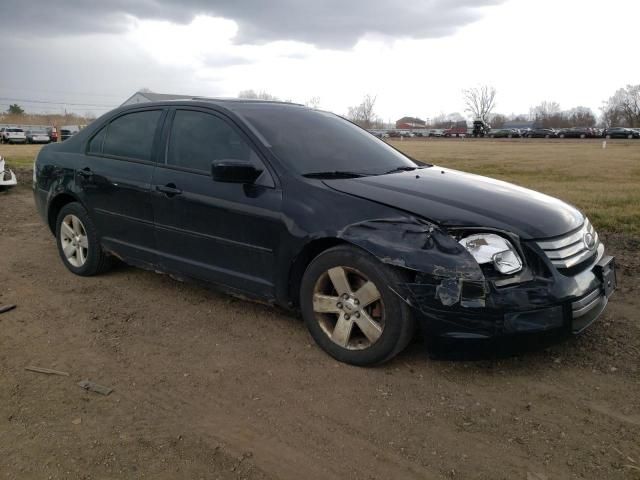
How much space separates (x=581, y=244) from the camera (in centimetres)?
332

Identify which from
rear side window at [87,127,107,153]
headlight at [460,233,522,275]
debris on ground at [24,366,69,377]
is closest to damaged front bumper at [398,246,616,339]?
headlight at [460,233,522,275]

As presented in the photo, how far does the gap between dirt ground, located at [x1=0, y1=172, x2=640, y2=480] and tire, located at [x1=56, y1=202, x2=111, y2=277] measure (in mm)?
816

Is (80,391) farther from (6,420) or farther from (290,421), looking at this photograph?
(290,421)

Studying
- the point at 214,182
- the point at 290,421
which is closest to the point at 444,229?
the point at 290,421

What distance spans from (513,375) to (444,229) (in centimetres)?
97

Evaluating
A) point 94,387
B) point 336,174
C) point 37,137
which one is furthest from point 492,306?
point 37,137

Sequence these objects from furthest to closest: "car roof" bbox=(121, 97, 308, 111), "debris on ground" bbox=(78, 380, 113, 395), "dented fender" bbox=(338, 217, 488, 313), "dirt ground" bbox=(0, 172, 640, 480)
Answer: "car roof" bbox=(121, 97, 308, 111) → "debris on ground" bbox=(78, 380, 113, 395) → "dented fender" bbox=(338, 217, 488, 313) → "dirt ground" bbox=(0, 172, 640, 480)

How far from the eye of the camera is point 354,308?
320cm

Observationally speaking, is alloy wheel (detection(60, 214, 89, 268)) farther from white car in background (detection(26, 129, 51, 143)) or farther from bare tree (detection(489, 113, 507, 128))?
bare tree (detection(489, 113, 507, 128))

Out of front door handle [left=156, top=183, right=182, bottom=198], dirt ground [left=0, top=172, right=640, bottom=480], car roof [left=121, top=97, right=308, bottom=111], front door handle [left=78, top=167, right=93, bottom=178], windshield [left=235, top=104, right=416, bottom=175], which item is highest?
car roof [left=121, top=97, right=308, bottom=111]

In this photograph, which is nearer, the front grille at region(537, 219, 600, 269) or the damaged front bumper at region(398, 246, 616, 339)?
the damaged front bumper at region(398, 246, 616, 339)

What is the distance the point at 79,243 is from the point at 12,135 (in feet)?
133

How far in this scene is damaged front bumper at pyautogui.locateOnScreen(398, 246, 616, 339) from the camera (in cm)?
286

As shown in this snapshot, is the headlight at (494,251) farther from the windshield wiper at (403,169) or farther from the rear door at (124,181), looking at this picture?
the rear door at (124,181)
